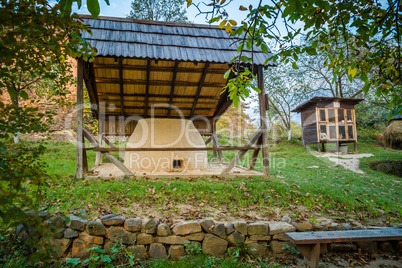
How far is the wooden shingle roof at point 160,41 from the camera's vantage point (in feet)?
19.0

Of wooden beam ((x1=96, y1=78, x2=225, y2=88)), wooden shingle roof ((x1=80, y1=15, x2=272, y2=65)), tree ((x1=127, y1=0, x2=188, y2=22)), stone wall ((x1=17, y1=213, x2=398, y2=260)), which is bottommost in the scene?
stone wall ((x1=17, y1=213, x2=398, y2=260))

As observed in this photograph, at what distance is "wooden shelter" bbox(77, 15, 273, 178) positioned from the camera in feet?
19.3

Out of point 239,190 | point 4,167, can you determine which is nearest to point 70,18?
point 4,167

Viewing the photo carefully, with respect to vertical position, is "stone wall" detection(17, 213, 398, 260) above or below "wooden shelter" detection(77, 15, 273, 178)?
below

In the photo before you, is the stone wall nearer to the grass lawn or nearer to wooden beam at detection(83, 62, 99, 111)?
the grass lawn

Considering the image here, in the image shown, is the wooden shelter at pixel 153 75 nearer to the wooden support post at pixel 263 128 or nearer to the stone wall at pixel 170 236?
the wooden support post at pixel 263 128

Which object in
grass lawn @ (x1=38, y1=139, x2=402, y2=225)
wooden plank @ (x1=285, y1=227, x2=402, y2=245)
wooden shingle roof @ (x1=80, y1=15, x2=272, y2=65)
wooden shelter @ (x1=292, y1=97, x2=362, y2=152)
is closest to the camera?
wooden plank @ (x1=285, y1=227, x2=402, y2=245)

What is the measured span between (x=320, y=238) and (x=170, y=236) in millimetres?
2082

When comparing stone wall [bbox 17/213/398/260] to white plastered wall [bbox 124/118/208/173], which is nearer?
stone wall [bbox 17/213/398/260]

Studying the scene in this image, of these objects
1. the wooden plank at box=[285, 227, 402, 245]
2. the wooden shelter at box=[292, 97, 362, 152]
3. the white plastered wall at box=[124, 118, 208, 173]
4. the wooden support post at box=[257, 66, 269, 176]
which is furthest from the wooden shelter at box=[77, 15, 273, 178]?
the wooden shelter at box=[292, 97, 362, 152]

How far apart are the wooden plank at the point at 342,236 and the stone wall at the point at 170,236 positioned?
0.43 m

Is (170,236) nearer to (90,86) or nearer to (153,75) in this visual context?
(153,75)

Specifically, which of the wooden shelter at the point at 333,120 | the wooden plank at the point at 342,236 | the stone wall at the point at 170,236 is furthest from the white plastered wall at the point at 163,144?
the wooden shelter at the point at 333,120

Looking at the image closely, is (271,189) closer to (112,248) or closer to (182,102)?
(112,248)
